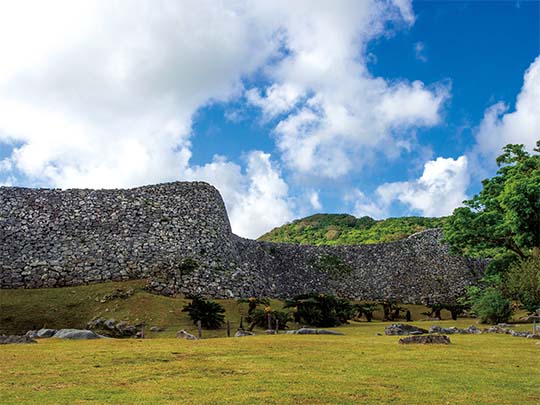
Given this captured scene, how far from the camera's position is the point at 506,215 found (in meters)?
26.3

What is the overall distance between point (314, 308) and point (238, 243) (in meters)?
15.7

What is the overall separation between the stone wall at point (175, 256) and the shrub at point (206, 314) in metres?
5.80

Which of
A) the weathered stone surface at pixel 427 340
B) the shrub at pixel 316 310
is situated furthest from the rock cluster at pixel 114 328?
→ the weathered stone surface at pixel 427 340

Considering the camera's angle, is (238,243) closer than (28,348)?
No

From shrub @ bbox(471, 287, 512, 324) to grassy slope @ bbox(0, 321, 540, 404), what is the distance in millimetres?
11642

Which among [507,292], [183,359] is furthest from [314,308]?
[183,359]

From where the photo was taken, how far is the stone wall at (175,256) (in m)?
30.8

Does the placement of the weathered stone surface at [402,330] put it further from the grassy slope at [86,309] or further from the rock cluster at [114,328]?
the rock cluster at [114,328]

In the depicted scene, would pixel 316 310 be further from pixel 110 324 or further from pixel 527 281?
pixel 110 324

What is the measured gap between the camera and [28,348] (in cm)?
1392

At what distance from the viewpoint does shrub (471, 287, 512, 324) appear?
25.7 meters

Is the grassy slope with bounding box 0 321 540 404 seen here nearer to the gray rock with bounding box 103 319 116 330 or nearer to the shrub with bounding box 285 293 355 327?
the gray rock with bounding box 103 319 116 330

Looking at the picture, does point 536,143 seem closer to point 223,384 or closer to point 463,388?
point 463,388

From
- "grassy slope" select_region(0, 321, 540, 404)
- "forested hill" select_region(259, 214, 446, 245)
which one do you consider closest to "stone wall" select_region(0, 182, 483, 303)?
"grassy slope" select_region(0, 321, 540, 404)
